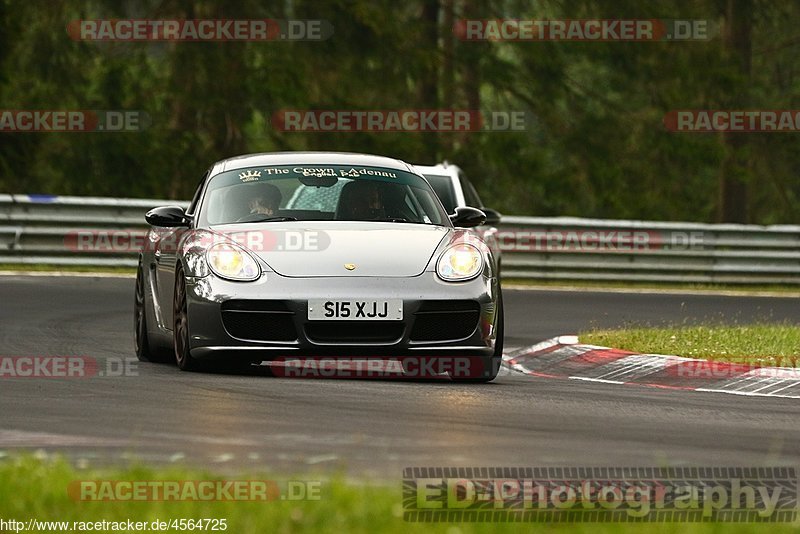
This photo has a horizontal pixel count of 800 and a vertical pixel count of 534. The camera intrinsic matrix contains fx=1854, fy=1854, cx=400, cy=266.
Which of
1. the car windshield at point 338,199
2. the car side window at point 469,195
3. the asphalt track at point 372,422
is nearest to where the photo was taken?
the asphalt track at point 372,422

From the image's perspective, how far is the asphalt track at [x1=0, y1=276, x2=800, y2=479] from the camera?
7.82 metres

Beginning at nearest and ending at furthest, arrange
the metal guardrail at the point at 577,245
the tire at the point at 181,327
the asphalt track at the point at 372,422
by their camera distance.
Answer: the asphalt track at the point at 372,422
the tire at the point at 181,327
the metal guardrail at the point at 577,245

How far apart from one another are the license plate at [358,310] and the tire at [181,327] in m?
0.95

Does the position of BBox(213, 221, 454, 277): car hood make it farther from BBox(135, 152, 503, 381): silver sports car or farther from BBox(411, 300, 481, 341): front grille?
BBox(411, 300, 481, 341): front grille

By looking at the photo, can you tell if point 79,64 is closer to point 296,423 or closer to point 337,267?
point 337,267

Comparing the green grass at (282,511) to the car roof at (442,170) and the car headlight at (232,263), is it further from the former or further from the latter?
the car roof at (442,170)

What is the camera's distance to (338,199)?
12.5 m

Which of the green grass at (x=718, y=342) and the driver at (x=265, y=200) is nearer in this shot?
the driver at (x=265, y=200)

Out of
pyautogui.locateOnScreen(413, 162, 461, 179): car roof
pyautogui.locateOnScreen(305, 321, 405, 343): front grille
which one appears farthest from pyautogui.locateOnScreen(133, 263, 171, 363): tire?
pyautogui.locateOnScreen(413, 162, 461, 179): car roof

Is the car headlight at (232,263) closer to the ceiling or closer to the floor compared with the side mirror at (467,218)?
closer to the floor

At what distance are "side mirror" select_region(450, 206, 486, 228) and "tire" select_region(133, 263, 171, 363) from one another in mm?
2239

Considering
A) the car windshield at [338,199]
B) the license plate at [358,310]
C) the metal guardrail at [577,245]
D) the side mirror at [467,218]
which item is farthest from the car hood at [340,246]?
the metal guardrail at [577,245]

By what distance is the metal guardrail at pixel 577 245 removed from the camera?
24156 mm

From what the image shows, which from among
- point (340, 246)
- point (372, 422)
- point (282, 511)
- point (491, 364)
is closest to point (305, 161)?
point (340, 246)
